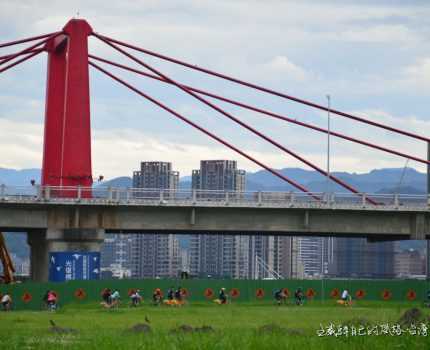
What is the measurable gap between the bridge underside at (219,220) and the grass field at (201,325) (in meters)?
7.89

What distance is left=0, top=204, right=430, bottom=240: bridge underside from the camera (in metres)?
80.8

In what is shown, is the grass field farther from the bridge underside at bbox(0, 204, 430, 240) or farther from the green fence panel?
the bridge underside at bbox(0, 204, 430, 240)

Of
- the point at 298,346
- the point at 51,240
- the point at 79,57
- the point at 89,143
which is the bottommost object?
the point at 298,346

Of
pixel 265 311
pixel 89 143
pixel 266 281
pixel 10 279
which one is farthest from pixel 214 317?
pixel 10 279

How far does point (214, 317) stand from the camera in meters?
59.1

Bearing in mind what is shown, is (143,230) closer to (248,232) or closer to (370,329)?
(248,232)

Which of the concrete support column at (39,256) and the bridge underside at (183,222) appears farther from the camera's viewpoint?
the concrete support column at (39,256)

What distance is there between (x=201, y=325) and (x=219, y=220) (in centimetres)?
3236

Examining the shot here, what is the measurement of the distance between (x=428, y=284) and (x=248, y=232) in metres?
13.1

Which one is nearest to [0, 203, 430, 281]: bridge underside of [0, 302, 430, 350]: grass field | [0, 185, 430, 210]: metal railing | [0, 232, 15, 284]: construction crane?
[0, 185, 430, 210]: metal railing

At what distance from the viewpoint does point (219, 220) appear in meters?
83.6

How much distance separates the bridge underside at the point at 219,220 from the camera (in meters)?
80.8

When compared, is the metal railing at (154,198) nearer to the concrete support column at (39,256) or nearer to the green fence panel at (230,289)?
the concrete support column at (39,256)

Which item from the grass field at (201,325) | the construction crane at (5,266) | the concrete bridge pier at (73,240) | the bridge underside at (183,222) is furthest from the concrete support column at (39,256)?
the grass field at (201,325)
